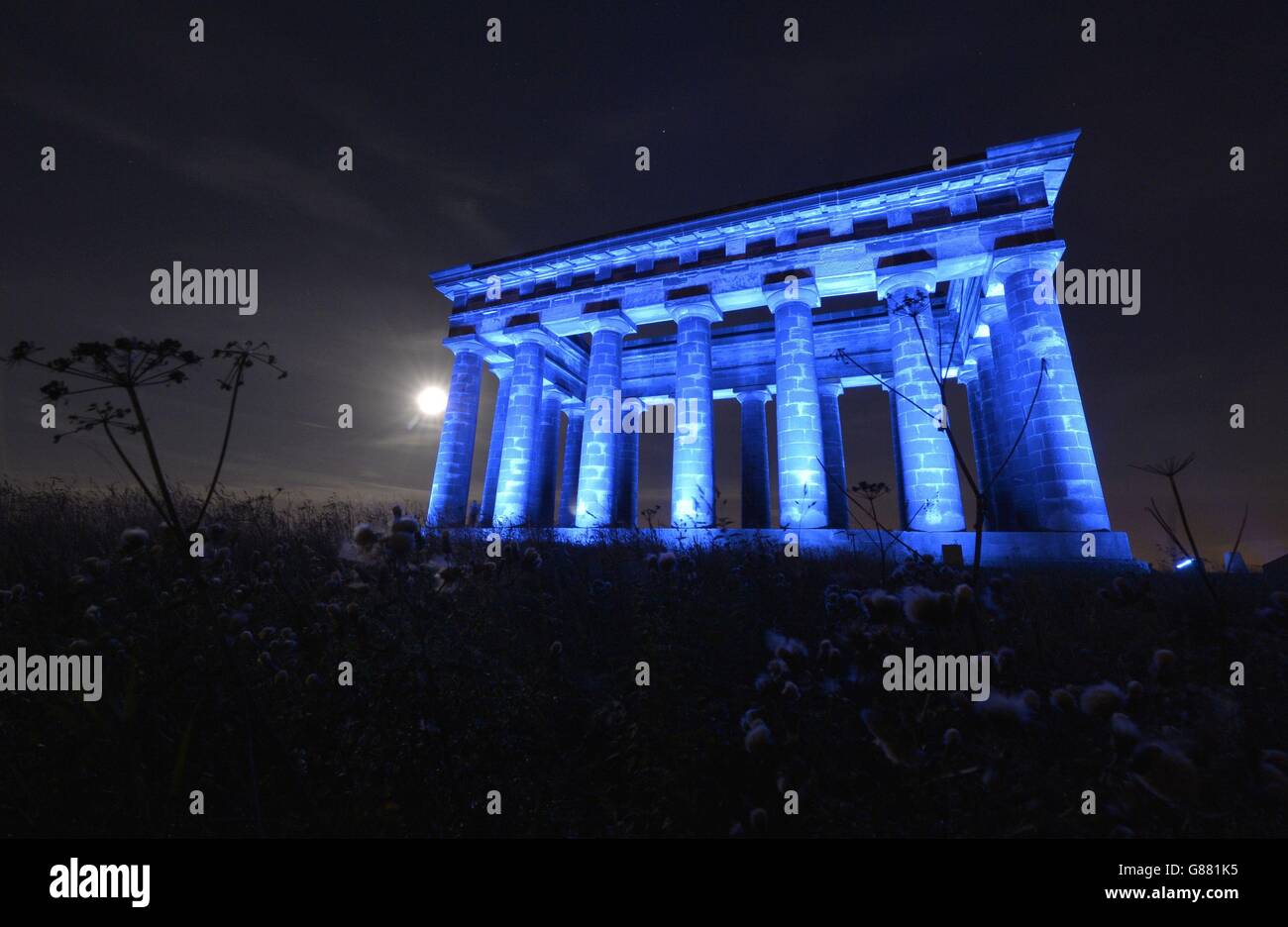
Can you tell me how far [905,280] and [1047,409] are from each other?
6283 millimetres

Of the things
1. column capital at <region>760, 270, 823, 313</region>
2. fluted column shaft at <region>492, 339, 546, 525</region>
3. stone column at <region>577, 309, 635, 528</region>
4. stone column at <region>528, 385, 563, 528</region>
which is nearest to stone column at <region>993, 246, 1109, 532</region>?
column capital at <region>760, 270, 823, 313</region>

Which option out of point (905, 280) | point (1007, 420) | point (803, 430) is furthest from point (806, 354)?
point (1007, 420)

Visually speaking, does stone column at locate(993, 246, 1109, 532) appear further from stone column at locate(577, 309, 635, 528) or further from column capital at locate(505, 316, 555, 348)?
column capital at locate(505, 316, 555, 348)

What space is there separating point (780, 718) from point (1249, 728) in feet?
10.7

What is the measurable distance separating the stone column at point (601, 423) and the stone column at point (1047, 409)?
1385 cm

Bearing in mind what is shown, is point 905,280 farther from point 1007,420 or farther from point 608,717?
point 608,717

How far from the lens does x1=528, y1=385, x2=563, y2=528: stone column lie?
72.4ft

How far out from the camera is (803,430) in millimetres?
16797

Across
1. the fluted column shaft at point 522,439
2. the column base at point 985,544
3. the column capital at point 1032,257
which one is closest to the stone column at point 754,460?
the column base at point 985,544

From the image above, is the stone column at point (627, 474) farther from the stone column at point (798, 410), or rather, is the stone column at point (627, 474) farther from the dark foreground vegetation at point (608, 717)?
the dark foreground vegetation at point (608, 717)

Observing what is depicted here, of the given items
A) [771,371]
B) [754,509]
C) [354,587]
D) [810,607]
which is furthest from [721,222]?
[354,587]

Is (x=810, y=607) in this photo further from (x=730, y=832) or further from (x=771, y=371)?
(x=771, y=371)

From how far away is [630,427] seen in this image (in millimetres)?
22297
